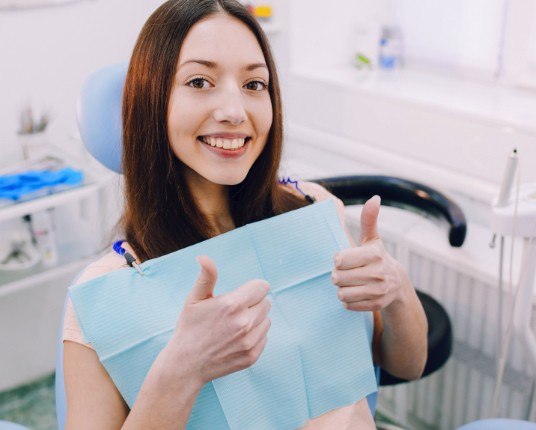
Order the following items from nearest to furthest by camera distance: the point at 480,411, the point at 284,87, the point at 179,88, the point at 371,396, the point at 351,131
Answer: the point at 179,88
the point at 371,396
the point at 480,411
the point at 351,131
the point at 284,87

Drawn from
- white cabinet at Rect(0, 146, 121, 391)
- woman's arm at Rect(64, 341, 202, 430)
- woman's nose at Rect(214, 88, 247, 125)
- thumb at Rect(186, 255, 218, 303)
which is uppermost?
woman's nose at Rect(214, 88, 247, 125)

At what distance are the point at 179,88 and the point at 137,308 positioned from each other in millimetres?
351

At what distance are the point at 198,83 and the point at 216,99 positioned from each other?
4 cm

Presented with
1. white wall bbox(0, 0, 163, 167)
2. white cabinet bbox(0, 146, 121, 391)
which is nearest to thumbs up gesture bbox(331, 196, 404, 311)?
white cabinet bbox(0, 146, 121, 391)

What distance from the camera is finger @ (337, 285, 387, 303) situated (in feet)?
3.21

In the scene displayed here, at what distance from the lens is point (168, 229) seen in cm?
112

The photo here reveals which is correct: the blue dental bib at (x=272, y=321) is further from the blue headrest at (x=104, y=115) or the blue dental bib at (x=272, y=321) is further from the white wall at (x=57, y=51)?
the white wall at (x=57, y=51)

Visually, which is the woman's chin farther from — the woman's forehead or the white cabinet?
the white cabinet

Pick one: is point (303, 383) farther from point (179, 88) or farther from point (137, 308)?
point (179, 88)

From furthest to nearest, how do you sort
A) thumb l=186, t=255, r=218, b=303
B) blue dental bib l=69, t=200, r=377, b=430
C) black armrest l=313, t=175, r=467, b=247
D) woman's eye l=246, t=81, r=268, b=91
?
black armrest l=313, t=175, r=467, b=247, woman's eye l=246, t=81, r=268, b=91, blue dental bib l=69, t=200, r=377, b=430, thumb l=186, t=255, r=218, b=303

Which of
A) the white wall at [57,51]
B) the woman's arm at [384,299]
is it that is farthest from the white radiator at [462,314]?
the white wall at [57,51]

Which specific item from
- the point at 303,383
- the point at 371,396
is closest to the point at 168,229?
the point at 303,383

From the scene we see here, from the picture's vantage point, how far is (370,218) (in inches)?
40.3

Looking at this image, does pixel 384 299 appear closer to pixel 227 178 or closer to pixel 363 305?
pixel 363 305
